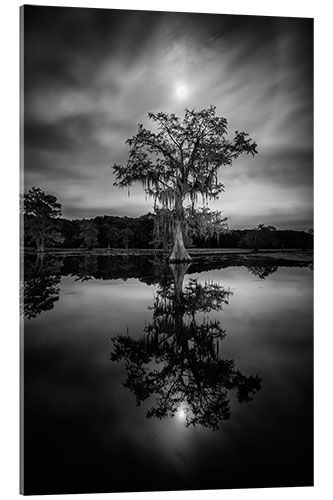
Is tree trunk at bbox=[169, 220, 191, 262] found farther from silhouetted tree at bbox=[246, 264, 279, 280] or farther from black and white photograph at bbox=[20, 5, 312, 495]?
silhouetted tree at bbox=[246, 264, 279, 280]

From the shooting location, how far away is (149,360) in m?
2.29

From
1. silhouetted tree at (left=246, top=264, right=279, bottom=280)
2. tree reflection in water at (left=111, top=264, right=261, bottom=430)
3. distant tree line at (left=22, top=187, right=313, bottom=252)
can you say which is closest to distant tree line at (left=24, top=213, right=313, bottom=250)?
distant tree line at (left=22, top=187, right=313, bottom=252)

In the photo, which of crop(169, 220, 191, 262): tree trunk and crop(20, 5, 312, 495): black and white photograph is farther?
crop(169, 220, 191, 262): tree trunk

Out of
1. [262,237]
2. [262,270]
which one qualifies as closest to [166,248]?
[262,237]

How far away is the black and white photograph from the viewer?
204cm

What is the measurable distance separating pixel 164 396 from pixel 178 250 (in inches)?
63.4

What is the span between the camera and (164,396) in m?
2.12

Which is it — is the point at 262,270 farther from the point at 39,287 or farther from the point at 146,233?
the point at 39,287

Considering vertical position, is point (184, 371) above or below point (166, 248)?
below

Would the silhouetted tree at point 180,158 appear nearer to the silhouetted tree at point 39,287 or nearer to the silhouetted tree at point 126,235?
the silhouetted tree at point 126,235

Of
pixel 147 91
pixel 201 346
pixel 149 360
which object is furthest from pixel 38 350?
pixel 147 91
